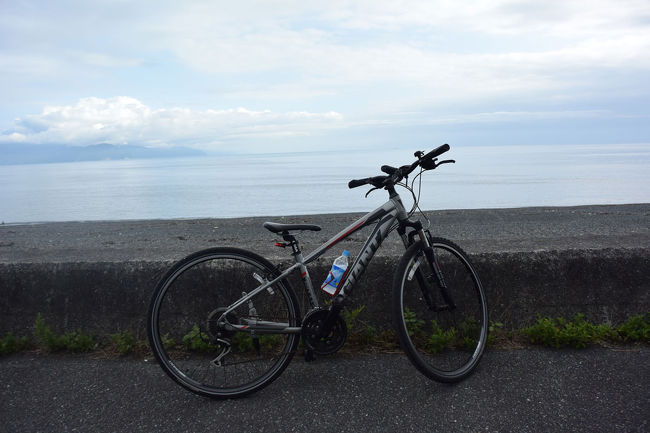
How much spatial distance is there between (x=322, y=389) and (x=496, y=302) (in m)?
1.53

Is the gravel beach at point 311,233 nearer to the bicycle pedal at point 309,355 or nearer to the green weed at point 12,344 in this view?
the green weed at point 12,344

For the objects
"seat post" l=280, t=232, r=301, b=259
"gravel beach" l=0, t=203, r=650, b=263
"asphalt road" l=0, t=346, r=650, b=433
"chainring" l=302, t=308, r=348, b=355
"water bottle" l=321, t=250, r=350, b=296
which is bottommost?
"asphalt road" l=0, t=346, r=650, b=433

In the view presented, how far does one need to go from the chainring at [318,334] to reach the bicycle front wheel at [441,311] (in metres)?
0.39

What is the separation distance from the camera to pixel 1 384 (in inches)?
117

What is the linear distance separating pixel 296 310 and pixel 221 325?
483mm

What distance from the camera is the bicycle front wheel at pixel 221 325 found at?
285 centimetres

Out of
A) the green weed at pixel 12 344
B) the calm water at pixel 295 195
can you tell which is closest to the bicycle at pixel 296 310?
the green weed at pixel 12 344

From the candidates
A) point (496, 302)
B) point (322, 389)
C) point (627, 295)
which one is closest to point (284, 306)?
point (322, 389)

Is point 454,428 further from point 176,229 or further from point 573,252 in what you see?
point 176,229

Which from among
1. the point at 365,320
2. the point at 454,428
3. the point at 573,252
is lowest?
the point at 454,428

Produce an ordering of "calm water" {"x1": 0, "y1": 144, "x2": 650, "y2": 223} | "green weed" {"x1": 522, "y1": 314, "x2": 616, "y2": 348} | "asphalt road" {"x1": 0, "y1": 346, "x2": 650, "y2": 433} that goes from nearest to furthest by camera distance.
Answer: "asphalt road" {"x1": 0, "y1": 346, "x2": 650, "y2": 433}, "green weed" {"x1": 522, "y1": 314, "x2": 616, "y2": 348}, "calm water" {"x1": 0, "y1": 144, "x2": 650, "y2": 223}

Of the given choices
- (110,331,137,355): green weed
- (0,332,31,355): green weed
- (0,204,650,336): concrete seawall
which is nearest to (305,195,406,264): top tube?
(0,204,650,336): concrete seawall

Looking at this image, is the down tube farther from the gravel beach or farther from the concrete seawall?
the gravel beach

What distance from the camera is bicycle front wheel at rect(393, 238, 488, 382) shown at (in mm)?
2886
